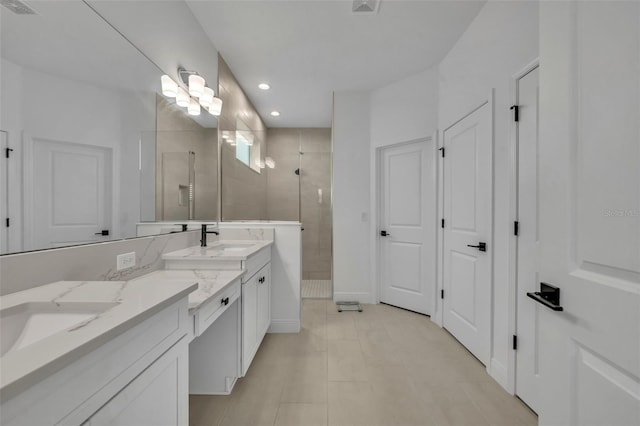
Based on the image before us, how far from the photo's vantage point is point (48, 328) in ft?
2.41

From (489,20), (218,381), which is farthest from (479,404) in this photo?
(489,20)

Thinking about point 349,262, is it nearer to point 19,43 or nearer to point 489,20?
point 489,20

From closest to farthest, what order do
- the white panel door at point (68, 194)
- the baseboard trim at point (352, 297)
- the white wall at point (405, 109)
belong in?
the white panel door at point (68, 194)
the white wall at point (405, 109)
the baseboard trim at point (352, 297)

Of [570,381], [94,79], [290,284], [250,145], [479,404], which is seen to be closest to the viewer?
[570,381]

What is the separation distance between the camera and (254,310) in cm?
194

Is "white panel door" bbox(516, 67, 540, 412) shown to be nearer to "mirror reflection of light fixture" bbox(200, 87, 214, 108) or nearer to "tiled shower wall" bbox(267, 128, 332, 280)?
"tiled shower wall" bbox(267, 128, 332, 280)

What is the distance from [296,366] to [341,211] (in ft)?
6.28

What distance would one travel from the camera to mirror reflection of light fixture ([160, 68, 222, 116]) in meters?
1.75

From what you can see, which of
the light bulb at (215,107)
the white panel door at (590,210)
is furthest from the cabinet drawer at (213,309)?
the light bulb at (215,107)

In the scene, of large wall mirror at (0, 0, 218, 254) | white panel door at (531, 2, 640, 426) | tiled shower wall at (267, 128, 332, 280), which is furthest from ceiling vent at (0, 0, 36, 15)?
tiled shower wall at (267, 128, 332, 280)

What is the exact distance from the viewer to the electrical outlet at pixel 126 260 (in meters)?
1.29

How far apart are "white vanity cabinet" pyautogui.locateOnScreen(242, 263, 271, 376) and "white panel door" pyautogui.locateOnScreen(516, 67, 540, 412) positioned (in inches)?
69.5

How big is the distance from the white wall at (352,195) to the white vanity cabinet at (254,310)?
1.29m

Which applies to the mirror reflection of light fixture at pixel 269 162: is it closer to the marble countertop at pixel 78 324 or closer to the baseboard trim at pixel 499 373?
the marble countertop at pixel 78 324
